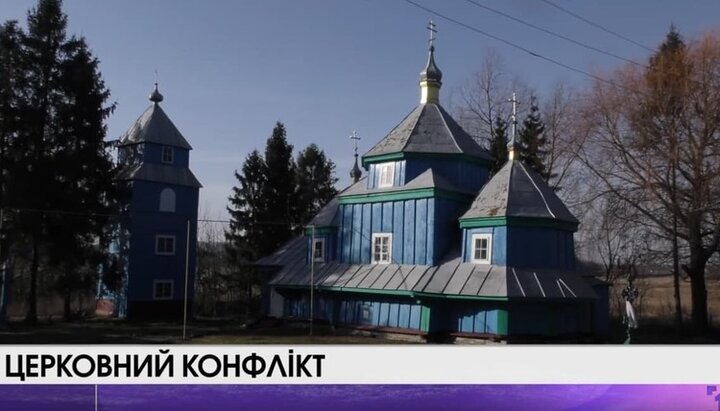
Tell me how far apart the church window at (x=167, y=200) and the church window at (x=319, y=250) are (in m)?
0.79

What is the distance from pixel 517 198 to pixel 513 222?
0.26 meters

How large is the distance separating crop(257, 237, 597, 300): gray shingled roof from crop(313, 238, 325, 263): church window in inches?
2.2

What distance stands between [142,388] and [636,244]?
272cm

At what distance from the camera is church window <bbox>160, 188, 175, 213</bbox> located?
9.37 feet

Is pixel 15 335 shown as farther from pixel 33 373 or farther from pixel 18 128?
pixel 18 128

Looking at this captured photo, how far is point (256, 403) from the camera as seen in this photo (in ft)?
9.55

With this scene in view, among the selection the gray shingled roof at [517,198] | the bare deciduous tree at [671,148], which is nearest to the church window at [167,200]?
the gray shingled roof at [517,198]

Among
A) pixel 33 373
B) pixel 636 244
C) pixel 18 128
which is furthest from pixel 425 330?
pixel 18 128

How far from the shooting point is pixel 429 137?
3691mm

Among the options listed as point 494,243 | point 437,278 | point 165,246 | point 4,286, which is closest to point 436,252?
point 437,278

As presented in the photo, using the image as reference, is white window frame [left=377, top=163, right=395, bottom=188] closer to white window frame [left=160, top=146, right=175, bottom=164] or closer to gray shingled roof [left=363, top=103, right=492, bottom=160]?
gray shingled roof [left=363, top=103, right=492, bottom=160]

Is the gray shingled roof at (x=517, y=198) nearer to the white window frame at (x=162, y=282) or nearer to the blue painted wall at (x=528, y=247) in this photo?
the blue painted wall at (x=528, y=247)

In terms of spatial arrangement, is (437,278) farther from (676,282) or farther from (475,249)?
(676,282)

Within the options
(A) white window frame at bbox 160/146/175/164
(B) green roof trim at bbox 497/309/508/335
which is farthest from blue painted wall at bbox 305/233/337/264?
(B) green roof trim at bbox 497/309/508/335
